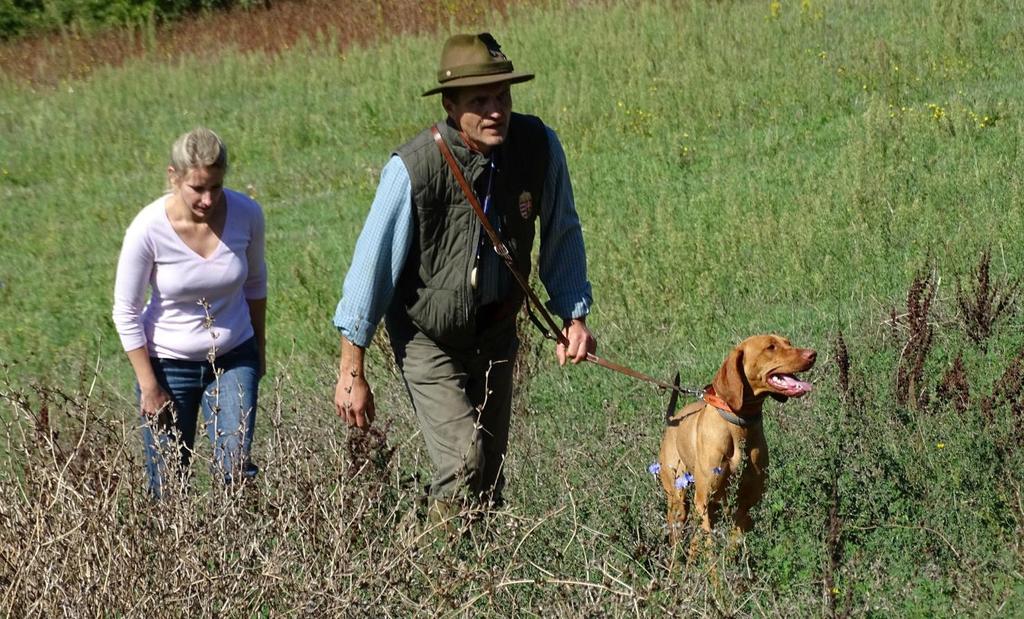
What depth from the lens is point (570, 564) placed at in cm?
471

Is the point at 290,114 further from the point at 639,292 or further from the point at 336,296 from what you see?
the point at 639,292

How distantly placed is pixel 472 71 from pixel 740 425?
154cm

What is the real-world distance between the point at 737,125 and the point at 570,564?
8.20m

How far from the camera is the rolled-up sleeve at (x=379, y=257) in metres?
4.64

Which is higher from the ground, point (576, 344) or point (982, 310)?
point (576, 344)

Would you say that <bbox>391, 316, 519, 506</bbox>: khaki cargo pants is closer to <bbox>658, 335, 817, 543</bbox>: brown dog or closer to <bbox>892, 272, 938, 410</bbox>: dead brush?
<bbox>658, 335, 817, 543</bbox>: brown dog

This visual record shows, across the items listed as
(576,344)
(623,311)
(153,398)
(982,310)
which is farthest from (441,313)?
(623,311)

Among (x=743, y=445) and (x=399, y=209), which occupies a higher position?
(x=399, y=209)

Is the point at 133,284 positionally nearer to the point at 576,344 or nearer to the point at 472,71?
the point at 472,71

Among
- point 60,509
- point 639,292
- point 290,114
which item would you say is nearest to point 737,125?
point 639,292

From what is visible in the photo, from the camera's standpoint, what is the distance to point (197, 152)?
4.97 metres

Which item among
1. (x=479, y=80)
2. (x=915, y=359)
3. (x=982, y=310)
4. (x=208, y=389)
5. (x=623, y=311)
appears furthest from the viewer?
(x=623, y=311)

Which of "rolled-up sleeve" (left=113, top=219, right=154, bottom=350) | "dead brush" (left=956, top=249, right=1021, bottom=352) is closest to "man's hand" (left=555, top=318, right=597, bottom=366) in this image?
"rolled-up sleeve" (left=113, top=219, right=154, bottom=350)

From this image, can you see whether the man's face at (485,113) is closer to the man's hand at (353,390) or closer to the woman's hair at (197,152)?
the man's hand at (353,390)
